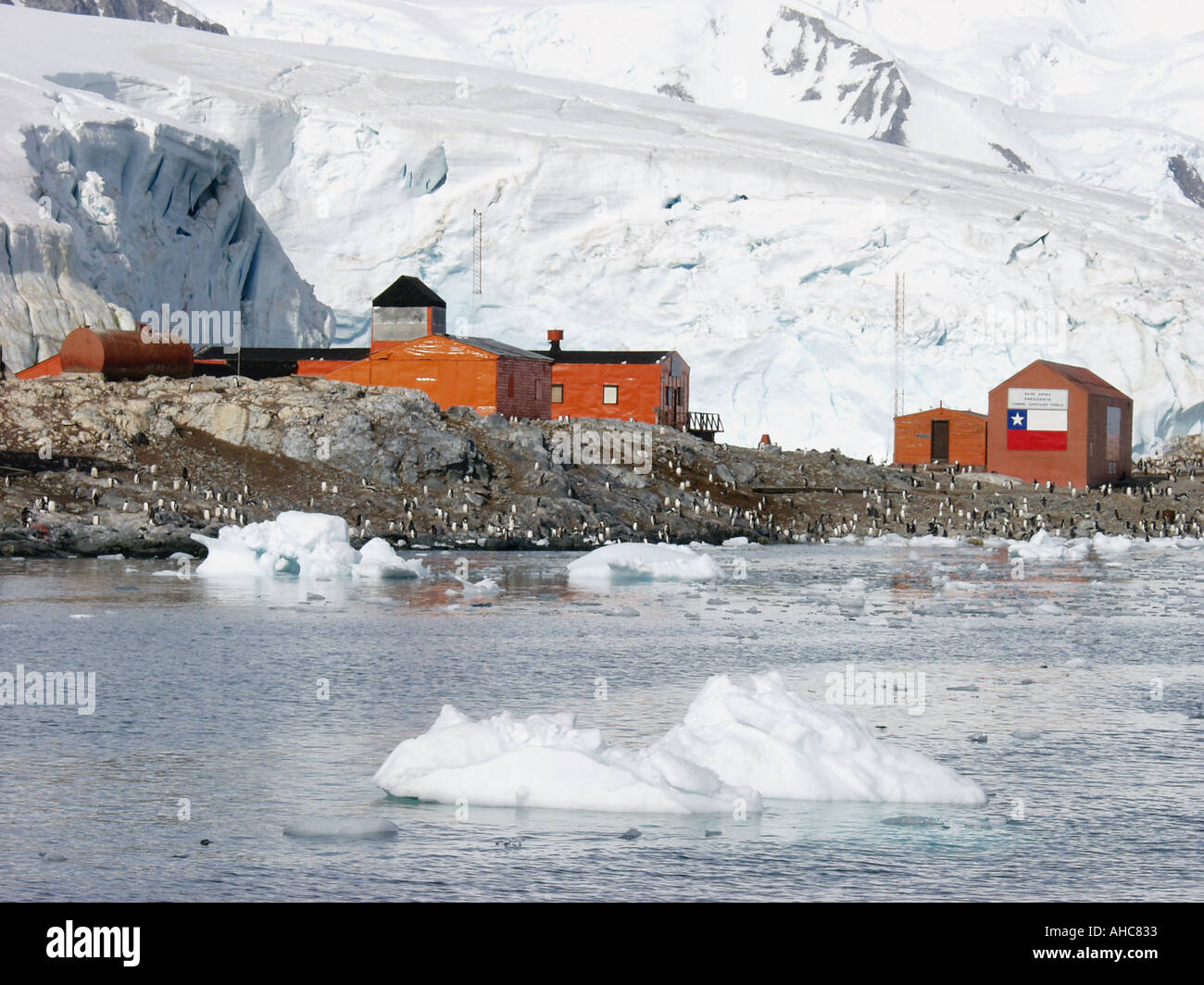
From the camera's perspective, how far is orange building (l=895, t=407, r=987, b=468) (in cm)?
6569

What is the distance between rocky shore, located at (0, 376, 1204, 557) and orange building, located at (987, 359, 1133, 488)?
4.34 m

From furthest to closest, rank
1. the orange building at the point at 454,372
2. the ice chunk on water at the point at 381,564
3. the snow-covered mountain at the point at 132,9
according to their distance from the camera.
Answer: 1. the snow-covered mountain at the point at 132,9
2. the orange building at the point at 454,372
3. the ice chunk on water at the point at 381,564

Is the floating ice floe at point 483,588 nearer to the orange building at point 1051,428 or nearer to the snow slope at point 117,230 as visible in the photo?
the snow slope at point 117,230

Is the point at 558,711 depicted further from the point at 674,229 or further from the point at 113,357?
the point at 674,229

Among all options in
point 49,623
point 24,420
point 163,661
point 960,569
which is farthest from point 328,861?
point 24,420

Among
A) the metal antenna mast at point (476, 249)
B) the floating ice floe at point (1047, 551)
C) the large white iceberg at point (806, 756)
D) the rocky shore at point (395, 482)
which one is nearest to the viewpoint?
the large white iceberg at point (806, 756)

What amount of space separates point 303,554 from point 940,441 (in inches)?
1550

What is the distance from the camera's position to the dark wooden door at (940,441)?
66.4m

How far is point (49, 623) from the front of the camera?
952 inches

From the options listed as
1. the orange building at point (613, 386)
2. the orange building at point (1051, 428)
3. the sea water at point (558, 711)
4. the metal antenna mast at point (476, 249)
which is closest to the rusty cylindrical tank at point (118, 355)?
the sea water at point (558, 711)

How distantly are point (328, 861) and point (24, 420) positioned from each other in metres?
37.0

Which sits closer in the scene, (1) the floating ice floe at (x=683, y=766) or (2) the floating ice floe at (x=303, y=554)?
(1) the floating ice floe at (x=683, y=766)

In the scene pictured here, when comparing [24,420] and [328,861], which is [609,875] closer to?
[328,861]

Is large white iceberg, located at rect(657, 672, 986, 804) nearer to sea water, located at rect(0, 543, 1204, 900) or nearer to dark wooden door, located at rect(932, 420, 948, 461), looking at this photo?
sea water, located at rect(0, 543, 1204, 900)
